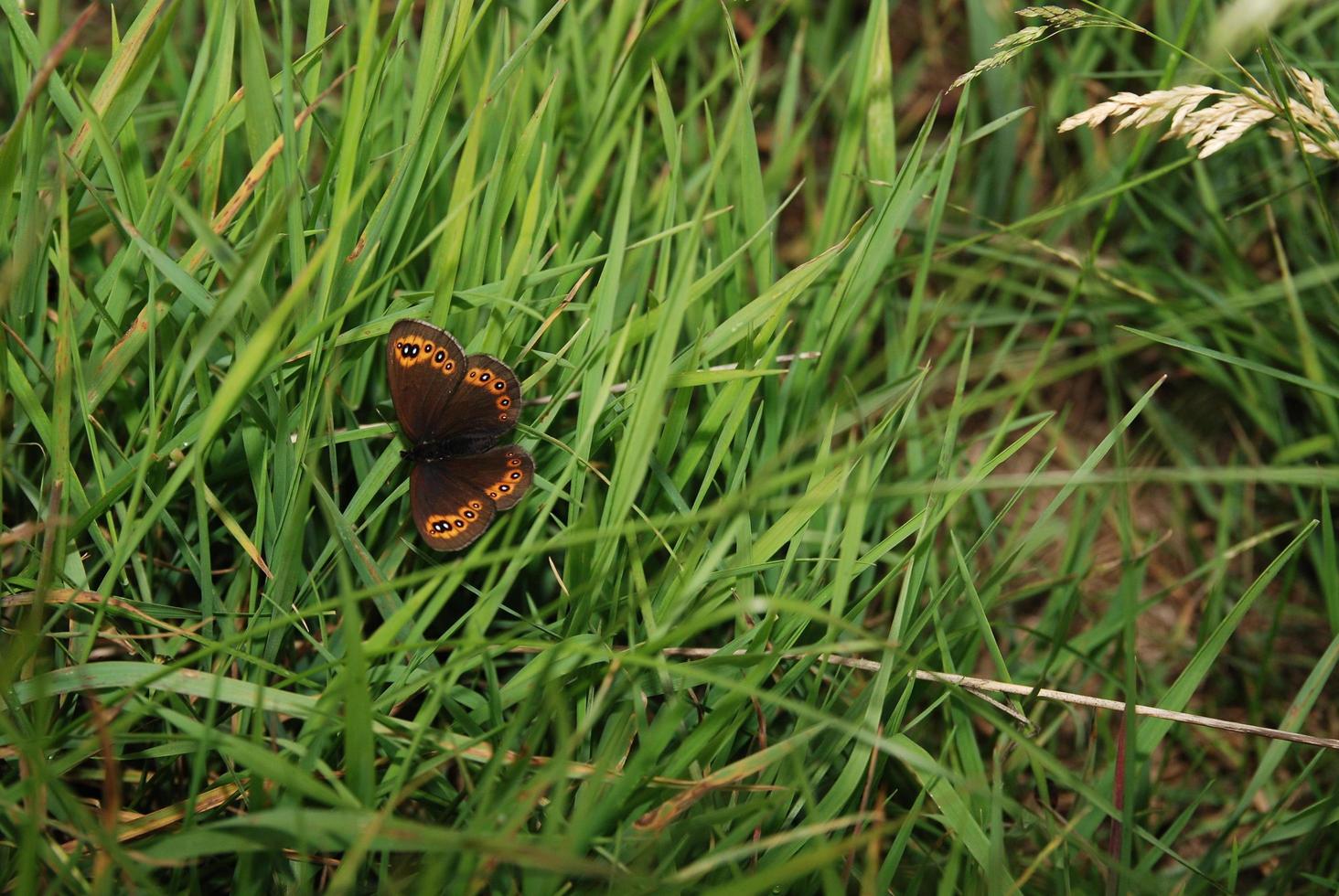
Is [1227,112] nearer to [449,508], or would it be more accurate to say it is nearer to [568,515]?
[568,515]

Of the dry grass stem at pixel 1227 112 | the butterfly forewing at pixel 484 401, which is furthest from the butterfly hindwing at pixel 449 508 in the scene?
the dry grass stem at pixel 1227 112

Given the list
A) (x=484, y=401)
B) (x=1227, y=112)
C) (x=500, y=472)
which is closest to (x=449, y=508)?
(x=500, y=472)

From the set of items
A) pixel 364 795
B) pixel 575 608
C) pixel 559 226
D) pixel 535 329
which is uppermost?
pixel 559 226

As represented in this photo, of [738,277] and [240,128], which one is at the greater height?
[240,128]

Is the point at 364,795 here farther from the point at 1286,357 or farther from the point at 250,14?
the point at 1286,357

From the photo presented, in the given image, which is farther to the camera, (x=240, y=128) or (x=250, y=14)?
(x=240, y=128)

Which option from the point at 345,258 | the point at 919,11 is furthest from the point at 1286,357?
the point at 345,258
